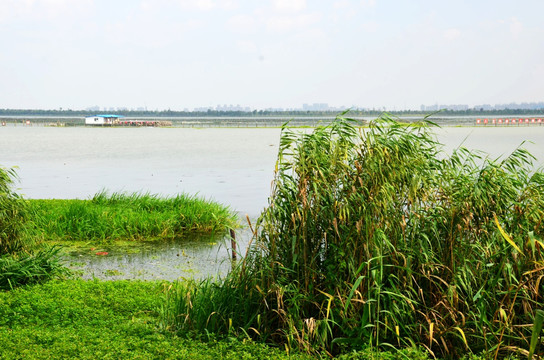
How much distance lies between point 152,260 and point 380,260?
6.65 metres

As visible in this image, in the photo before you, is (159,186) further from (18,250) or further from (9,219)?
(9,219)

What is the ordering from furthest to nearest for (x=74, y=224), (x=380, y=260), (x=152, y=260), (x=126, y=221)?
(x=126, y=221), (x=74, y=224), (x=152, y=260), (x=380, y=260)

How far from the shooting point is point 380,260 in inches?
206

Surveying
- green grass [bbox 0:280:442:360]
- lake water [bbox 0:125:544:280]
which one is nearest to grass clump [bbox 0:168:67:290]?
green grass [bbox 0:280:442:360]

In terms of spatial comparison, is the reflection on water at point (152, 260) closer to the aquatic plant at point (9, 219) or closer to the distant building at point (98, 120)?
the aquatic plant at point (9, 219)

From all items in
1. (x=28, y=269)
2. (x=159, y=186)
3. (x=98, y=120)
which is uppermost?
(x=28, y=269)

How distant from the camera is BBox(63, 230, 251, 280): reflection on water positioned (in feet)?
32.3

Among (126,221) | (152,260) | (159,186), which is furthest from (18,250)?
(159,186)

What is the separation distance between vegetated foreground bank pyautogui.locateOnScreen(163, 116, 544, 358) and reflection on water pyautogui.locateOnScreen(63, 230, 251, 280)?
3433mm

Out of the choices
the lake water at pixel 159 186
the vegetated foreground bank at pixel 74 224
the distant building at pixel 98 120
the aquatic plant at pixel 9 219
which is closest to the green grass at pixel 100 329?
the vegetated foreground bank at pixel 74 224

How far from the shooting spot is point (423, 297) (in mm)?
5496

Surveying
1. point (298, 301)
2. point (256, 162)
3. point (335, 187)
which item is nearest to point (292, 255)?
point (298, 301)

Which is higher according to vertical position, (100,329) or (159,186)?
(100,329)

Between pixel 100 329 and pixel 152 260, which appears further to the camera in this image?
pixel 152 260
